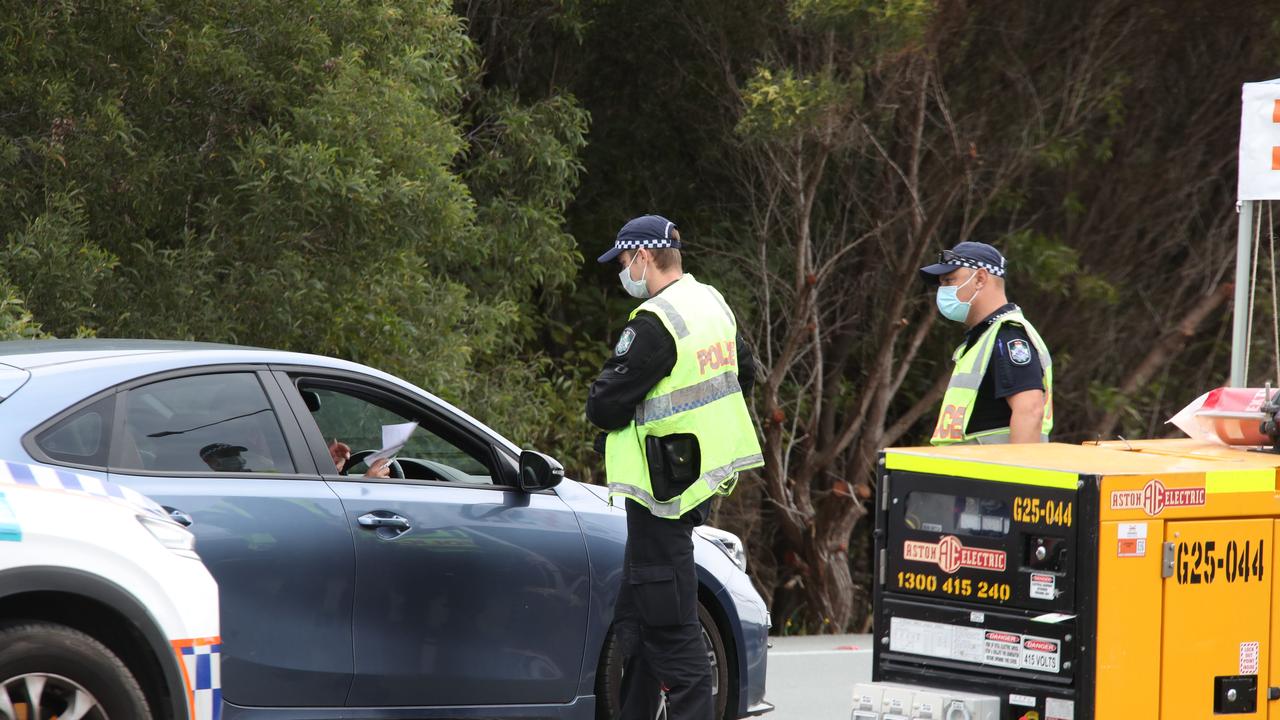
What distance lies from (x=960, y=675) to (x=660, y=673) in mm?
1055

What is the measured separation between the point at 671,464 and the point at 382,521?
1.02 m

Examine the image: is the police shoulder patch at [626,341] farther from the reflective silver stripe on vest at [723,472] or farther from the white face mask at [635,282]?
the reflective silver stripe on vest at [723,472]

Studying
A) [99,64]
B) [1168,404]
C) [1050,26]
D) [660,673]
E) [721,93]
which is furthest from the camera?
[1168,404]

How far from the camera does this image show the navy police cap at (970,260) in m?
6.70

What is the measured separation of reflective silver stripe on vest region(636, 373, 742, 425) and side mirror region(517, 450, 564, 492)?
1.47 feet

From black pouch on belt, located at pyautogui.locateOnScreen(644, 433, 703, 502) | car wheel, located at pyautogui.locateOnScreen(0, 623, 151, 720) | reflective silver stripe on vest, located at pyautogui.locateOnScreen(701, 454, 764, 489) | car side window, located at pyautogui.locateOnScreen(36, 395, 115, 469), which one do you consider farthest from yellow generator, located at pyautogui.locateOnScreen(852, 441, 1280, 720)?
car side window, located at pyautogui.locateOnScreen(36, 395, 115, 469)

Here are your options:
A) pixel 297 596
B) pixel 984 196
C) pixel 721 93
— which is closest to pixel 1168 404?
pixel 984 196

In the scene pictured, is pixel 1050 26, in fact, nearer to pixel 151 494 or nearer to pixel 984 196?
pixel 984 196

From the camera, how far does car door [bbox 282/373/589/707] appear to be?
18.0 feet

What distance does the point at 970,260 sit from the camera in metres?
6.71

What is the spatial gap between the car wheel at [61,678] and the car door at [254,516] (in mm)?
422

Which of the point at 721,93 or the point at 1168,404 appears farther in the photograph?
the point at 1168,404

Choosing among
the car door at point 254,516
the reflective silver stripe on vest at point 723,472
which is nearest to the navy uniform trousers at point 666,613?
the reflective silver stripe on vest at point 723,472

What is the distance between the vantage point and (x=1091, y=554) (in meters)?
4.83
